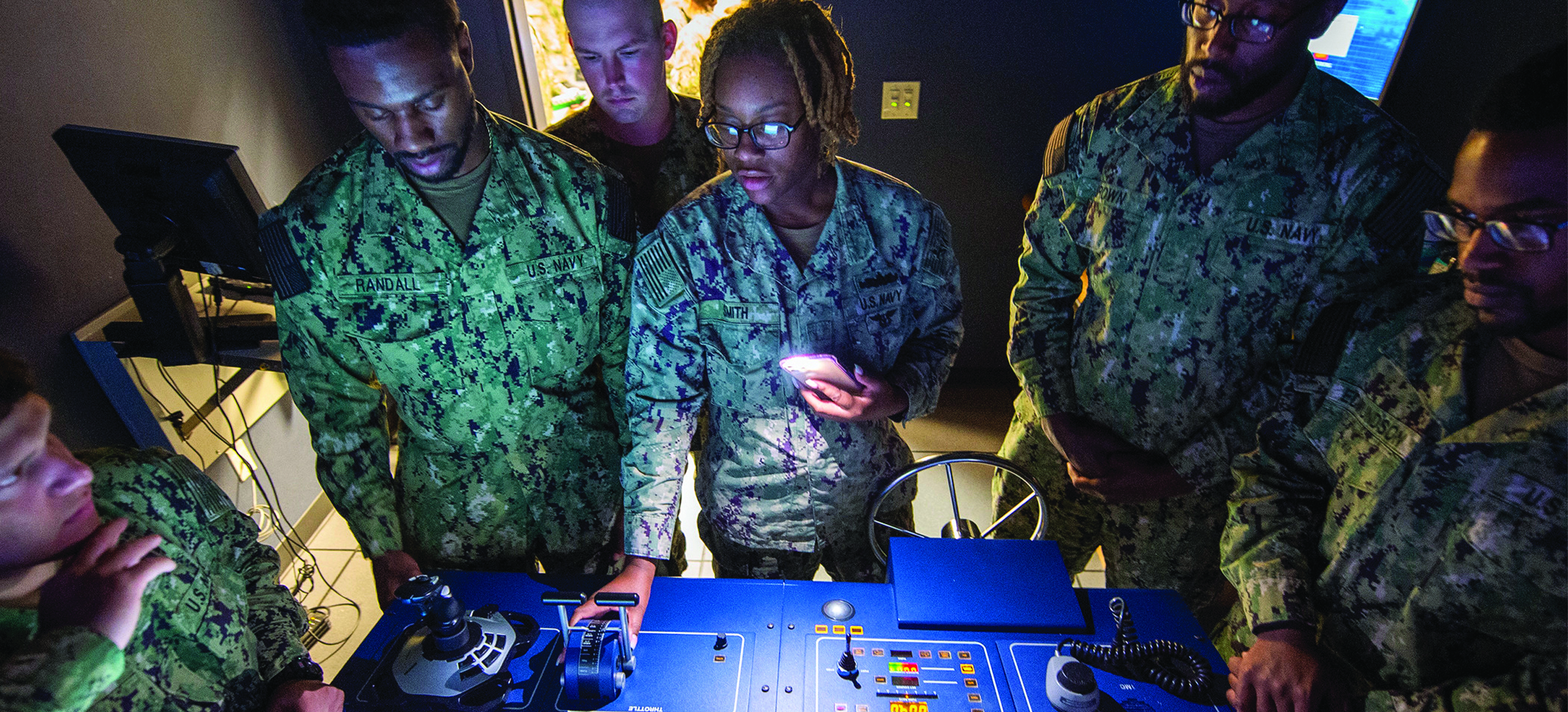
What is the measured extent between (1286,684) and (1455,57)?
365 centimetres

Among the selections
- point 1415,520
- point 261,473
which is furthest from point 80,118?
point 1415,520

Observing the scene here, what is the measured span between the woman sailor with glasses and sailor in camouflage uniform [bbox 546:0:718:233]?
14.7 inches

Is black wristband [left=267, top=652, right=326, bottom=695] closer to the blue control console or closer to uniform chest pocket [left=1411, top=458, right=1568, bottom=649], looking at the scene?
the blue control console

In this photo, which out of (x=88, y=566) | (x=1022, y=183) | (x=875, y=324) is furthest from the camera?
(x=1022, y=183)

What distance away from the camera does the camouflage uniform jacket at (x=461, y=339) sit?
57.3 inches

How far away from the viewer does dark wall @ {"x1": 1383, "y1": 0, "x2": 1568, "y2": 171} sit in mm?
2809

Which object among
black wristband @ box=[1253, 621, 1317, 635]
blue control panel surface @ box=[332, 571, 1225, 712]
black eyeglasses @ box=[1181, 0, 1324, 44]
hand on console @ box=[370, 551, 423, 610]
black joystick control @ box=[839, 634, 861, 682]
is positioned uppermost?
black eyeglasses @ box=[1181, 0, 1324, 44]

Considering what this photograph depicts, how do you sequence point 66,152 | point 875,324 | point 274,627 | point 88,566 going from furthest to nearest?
point 66,152, point 875,324, point 274,627, point 88,566

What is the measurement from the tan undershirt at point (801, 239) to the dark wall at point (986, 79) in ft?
7.68

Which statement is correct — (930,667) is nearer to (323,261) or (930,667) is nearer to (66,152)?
(323,261)

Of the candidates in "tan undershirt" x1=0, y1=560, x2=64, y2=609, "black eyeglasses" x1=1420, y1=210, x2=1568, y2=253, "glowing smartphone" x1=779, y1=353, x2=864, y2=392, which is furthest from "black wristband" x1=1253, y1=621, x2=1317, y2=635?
"tan undershirt" x1=0, y1=560, x2=64, y2=609

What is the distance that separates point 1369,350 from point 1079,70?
9.04ft

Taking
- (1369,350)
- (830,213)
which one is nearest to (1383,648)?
(1369,350)

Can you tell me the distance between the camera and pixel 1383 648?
3.74 feet
